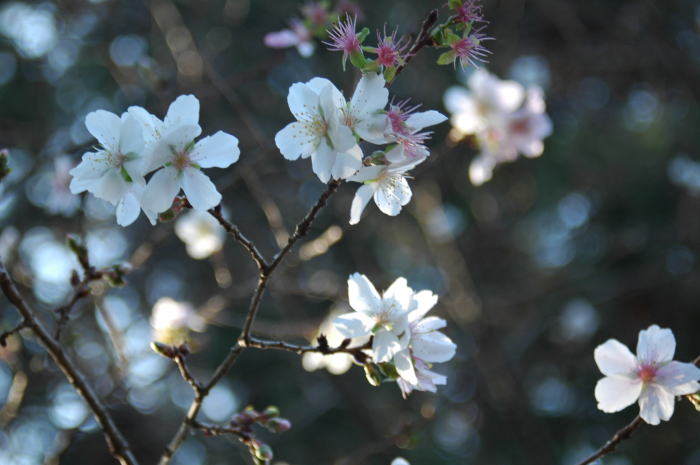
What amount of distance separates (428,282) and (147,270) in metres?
1.82

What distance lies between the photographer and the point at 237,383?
14.6 feet

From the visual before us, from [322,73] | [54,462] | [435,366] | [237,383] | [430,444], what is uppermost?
[322,73]

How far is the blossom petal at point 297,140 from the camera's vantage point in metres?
1.21

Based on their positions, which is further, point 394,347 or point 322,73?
point 322,73

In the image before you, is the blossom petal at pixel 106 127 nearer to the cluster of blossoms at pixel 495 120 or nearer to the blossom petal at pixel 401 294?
the blossom petal at pixel 401 294

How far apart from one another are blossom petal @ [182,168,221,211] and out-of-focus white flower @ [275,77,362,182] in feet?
0.48

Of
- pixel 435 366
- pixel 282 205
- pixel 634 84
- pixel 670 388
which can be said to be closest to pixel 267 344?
pixel 670 388

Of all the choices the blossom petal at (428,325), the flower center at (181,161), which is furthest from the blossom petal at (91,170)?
the blossom petal at (428,325)

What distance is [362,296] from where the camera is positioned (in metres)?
1.34

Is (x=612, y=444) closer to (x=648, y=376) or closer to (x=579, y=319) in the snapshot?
(x=648, y=376)

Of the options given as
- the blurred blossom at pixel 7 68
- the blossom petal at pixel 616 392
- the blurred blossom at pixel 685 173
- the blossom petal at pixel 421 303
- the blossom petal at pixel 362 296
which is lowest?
the blossom petal at pixel 616 392

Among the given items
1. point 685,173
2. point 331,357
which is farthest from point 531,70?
point 331,357

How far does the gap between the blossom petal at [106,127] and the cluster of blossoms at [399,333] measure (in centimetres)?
51

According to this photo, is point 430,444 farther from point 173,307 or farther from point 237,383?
point 173,307
